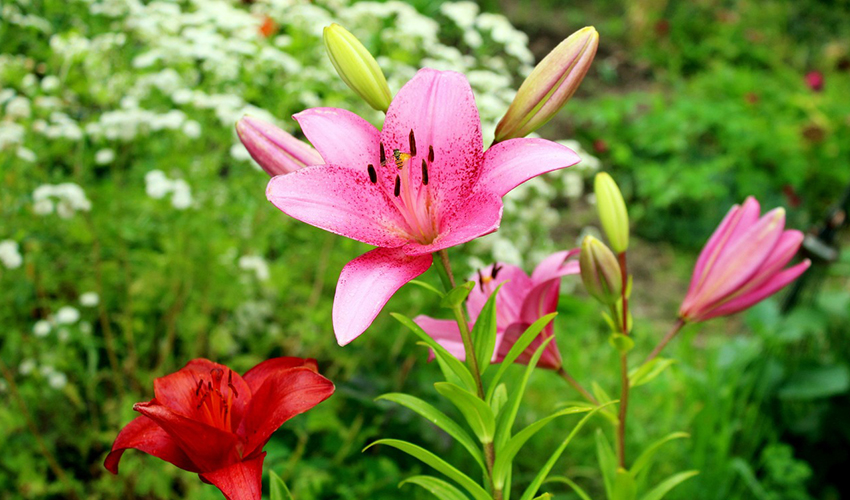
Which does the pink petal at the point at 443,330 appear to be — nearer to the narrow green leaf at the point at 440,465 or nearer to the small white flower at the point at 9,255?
the narrow green leaf at the point at 440,465

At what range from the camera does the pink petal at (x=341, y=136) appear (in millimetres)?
502

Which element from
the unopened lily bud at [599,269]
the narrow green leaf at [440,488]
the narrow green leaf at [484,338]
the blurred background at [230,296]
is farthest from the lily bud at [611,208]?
the blurred background at [230,296]

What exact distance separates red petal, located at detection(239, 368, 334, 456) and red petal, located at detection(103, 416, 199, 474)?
42mm

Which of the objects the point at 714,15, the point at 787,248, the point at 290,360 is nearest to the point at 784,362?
the point at 787,248

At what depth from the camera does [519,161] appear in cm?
47

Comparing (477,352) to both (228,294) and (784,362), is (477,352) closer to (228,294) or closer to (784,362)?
(228,294)

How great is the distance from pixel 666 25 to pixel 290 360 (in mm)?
5304

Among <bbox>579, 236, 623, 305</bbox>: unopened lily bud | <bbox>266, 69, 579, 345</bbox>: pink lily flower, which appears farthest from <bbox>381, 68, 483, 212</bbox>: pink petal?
<bbox>579, 236, 623, 305</bbox>: unopened lily bud

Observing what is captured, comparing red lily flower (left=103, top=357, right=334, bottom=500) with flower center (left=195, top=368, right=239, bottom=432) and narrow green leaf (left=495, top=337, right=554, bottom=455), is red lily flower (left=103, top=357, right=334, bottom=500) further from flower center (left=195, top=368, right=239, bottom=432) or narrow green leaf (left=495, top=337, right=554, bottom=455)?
narrow green leaf (left=495, top=337, right=554, bottom=455)

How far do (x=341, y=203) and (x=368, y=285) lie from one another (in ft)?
0.23

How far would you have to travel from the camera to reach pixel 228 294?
5.27ft

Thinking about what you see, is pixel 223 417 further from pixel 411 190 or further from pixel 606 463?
pixel 606 463

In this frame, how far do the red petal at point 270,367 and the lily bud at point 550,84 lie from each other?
8.7 inches

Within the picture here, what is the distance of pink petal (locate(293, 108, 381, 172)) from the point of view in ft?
1.65
